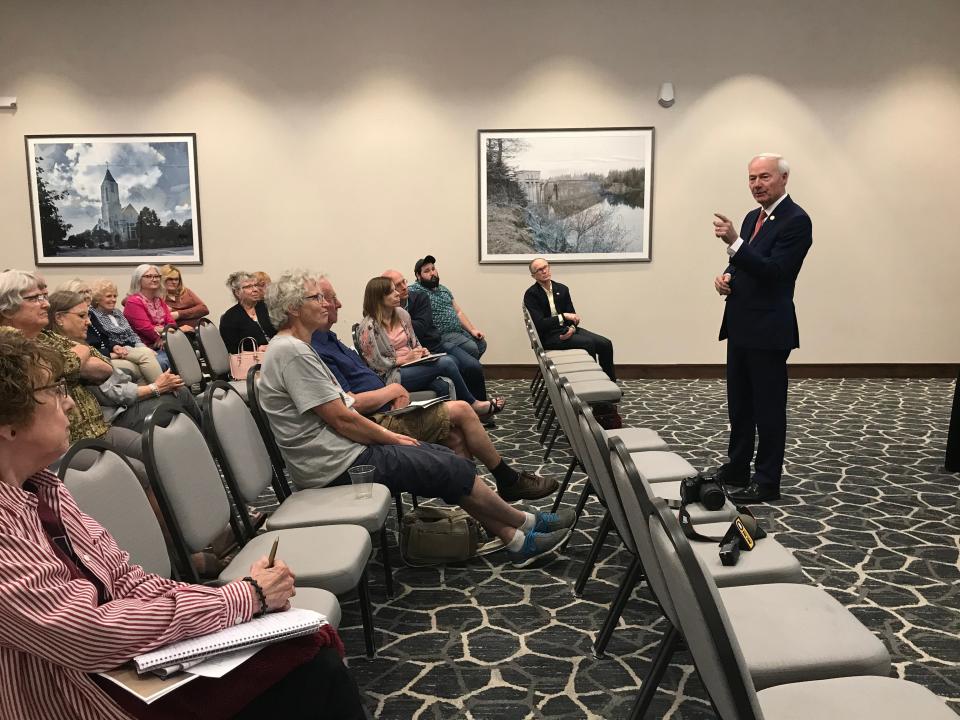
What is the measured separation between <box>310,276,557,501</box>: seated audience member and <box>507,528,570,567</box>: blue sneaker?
62 centimetres

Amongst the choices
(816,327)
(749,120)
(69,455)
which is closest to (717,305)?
(816,327)

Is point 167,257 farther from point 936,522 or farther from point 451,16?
point 936,522

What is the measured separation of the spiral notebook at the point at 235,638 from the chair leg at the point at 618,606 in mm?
1247

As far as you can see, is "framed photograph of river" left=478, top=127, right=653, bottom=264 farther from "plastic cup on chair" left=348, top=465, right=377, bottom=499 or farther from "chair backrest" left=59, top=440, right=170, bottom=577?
"chair backrest" left=59, top=440, right=170, bottom=577

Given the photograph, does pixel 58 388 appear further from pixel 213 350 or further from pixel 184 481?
pixel 213 350

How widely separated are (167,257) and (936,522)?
737cm

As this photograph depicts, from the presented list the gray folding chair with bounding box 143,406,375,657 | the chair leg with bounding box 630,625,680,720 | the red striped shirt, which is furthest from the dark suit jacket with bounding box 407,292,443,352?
the red striped shirt

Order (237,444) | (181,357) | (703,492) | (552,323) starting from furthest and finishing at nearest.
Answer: (552,323)
(181,357)
(237,444)
(703,492)

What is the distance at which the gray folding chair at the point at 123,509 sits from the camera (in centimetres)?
190

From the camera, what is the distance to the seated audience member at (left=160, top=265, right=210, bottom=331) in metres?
7.45

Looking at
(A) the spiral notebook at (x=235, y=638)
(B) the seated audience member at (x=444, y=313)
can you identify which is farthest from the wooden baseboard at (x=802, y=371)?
(A) the spiral notebook at (x=235, y=638)

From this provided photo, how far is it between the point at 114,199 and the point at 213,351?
3348 millimetres

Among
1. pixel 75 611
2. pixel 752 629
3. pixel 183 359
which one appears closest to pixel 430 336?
pixel 183 359

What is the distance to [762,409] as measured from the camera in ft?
14.1
